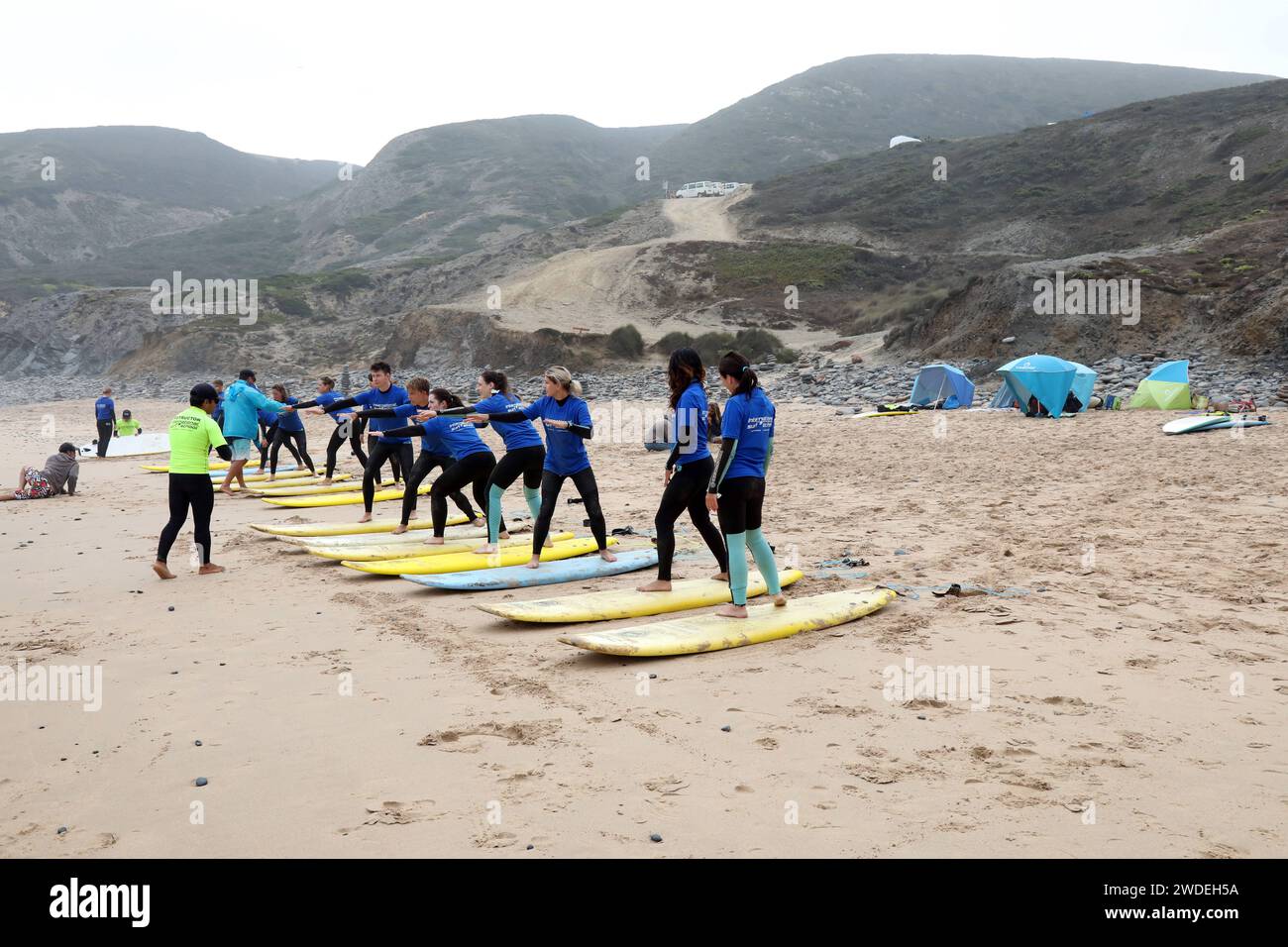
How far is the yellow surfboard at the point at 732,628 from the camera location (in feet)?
17.6

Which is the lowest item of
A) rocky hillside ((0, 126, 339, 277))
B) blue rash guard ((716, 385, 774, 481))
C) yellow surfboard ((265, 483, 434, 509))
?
yellow surfboard ((265, 483, 434, 509))

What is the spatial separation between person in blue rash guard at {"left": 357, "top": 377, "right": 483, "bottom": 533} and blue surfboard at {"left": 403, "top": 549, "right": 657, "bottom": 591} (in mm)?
1662

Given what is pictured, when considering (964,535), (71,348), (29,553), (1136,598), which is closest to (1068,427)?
(964,535)

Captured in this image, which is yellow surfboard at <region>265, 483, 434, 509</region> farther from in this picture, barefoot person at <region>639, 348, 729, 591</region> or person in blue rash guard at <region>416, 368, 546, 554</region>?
barefoot person at <region>639, 348, 729, 591</region>

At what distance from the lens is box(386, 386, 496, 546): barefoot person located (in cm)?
884

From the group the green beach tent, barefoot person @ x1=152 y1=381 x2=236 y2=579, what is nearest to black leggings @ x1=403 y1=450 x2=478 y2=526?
barefoot person @ x1=152 y1=381 x2=236 y2=579

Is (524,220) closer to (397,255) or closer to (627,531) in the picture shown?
(397,255)

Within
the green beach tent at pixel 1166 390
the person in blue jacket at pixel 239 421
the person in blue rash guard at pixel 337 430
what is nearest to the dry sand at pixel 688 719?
the person in blue rash guard at pixel 337 430

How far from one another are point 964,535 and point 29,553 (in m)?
9.27

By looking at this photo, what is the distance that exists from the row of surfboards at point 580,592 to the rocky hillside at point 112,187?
3140 inches

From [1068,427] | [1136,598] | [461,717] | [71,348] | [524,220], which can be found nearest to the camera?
[461,717]

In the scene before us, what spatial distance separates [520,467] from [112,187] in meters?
112

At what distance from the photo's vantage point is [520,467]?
843 centimetres
